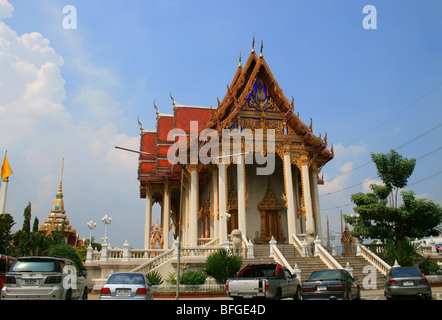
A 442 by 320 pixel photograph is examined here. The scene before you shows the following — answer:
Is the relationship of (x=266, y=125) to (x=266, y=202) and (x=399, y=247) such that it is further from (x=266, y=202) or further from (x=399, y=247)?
(x=399, y=247)

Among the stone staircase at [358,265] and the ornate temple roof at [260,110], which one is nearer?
the stone staircase at [358,265]

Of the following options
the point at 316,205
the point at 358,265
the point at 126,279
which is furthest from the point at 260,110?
the point at 126,279

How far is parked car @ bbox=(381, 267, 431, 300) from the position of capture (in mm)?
12492

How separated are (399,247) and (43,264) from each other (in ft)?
63.1

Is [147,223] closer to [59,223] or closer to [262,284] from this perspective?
[262,284]

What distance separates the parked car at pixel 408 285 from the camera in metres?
12.5

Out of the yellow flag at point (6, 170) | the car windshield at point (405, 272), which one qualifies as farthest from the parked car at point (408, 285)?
the yellow flag at point (6, 170)

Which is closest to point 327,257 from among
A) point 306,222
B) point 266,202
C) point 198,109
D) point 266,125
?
point 306,222

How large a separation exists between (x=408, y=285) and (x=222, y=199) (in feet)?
44.5

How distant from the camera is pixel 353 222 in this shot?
85.1 ft

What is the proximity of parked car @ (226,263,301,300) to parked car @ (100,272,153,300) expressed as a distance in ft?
8.60

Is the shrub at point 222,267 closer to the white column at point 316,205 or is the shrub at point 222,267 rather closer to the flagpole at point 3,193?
the white column at point 316,205

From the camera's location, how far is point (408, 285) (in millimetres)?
12594

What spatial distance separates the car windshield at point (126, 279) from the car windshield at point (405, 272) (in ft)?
26.6
